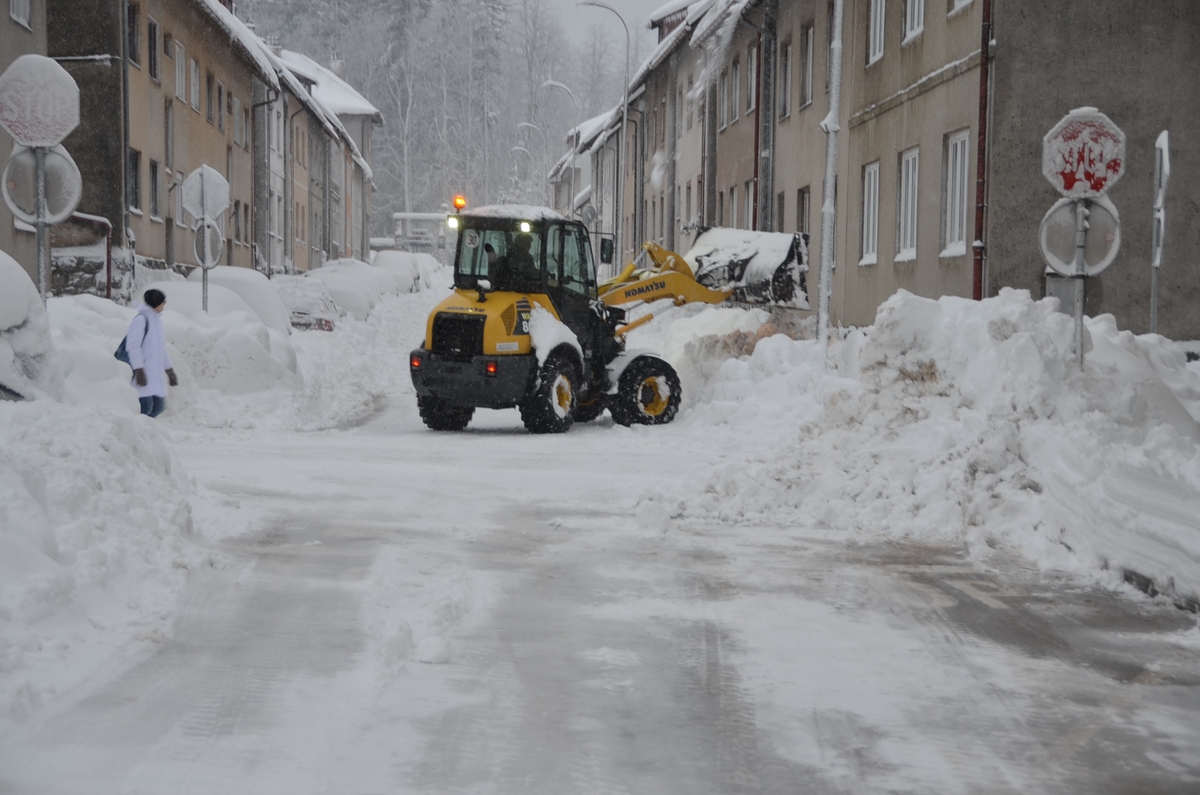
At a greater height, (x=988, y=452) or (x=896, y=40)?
(x=896, y=40)

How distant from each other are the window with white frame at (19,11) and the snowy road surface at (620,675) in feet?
50.8

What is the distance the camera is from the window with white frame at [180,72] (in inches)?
1281

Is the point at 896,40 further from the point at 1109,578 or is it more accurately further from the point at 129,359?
the point at 1109,578

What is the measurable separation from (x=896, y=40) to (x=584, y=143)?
163 ft

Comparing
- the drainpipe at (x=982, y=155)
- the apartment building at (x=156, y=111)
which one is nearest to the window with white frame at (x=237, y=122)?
the apartment building at (x=156, y=111)

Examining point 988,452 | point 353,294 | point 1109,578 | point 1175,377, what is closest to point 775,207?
point 353,294

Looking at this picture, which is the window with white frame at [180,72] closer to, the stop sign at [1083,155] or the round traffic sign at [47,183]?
the round traffic sign at [47,183]

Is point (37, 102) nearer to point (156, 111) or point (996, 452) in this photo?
point (996, 452)

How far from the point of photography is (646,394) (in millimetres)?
16734

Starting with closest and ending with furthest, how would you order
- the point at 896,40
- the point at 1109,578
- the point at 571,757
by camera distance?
the point at 571,757 → the point at 1109,578 → the point at 896,40

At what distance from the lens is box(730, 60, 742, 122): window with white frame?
109ft

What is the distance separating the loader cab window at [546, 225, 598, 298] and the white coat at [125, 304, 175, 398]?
15.1ft

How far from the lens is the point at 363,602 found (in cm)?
636

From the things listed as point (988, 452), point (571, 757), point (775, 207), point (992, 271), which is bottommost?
point (571, 757)
